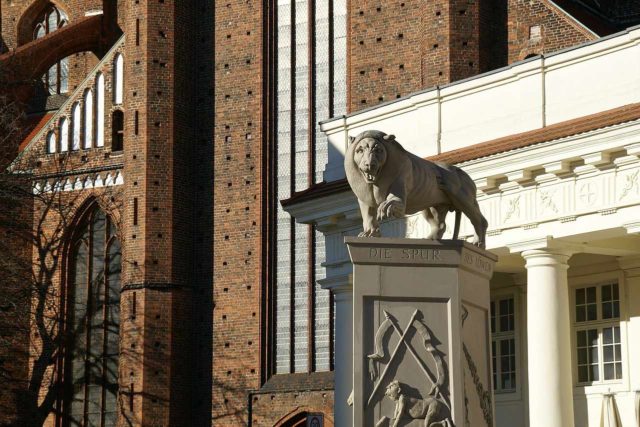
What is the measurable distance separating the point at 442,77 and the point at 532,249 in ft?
30.1

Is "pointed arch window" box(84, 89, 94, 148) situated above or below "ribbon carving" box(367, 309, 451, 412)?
above

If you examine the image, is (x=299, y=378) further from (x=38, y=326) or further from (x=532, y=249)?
(x=532, y=249)

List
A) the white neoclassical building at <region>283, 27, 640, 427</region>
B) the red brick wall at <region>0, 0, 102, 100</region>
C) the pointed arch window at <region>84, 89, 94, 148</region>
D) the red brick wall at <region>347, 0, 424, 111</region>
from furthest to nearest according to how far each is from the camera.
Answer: the red brick wall at <region>0, 0, 102, 100</region> → the pointed arch window at <region>84, 89, 94, 148</region> → the red brick wall at <region>347, 0, 424, 111</region> → the white neoclassical building at <region>283, 27, 640, 427</region>

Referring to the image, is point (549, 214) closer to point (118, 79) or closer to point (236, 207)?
point (236, 207)

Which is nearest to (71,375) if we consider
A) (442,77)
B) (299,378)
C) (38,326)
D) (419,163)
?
(38,326)

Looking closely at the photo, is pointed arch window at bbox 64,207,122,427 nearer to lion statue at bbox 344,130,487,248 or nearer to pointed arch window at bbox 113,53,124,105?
pointed arch window at bbox 113,53,124,105

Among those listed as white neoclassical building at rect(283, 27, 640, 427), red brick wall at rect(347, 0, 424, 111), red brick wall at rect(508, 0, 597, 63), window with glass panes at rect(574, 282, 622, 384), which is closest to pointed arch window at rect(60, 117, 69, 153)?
red brick wall at rect(347, 0, 424, 111)

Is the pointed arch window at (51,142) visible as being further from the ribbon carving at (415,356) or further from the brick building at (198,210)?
the ribbon carving at (415,356)

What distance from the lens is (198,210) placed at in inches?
1363

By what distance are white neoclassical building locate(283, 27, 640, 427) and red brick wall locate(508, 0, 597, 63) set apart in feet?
21.0

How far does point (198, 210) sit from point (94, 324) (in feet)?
13.7

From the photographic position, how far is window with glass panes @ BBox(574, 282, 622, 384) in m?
22.0

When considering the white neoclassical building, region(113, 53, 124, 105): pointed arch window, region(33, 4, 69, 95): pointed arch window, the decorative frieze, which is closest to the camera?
the white neoclassical building

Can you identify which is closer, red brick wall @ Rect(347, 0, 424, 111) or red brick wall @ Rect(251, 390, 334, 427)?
red brick wall @ Rect(347, 0, 424, 111)
